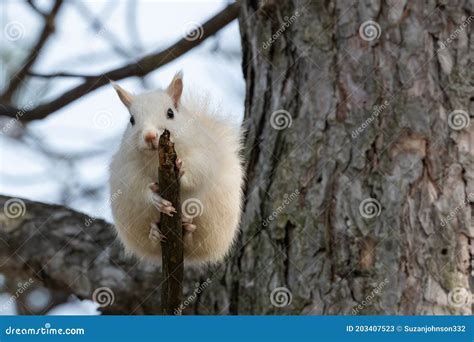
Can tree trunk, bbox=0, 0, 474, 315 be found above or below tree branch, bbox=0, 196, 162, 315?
above

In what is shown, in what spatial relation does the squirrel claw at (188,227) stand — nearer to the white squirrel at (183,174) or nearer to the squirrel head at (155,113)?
the white squirrel at (183,174)

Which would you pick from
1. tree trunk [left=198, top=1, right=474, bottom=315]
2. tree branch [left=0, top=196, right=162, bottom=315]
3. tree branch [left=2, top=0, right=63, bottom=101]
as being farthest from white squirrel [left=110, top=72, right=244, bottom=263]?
tree branch [left=2, top=0, right=63, bottom=101]

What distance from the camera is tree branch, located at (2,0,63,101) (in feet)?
8.64

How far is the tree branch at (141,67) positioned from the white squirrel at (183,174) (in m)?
0.38

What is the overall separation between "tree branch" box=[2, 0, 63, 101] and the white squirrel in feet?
2.46

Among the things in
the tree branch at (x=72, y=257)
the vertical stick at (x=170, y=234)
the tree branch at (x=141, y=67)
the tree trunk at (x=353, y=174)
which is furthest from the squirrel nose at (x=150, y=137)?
the tree branch at (x=72, y=257)

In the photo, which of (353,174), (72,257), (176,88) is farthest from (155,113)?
(72,257)

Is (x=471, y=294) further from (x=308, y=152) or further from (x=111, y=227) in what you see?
(x=111, y=227)

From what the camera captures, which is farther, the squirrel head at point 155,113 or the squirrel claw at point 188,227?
the squirrel claw at point 188,227

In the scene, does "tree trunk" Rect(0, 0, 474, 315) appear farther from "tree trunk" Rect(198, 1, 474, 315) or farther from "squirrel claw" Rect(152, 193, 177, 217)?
"squirrel claw" Rect(152, 193, 177, 217)

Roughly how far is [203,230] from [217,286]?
52 cm

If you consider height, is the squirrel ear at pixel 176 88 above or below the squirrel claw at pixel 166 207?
above

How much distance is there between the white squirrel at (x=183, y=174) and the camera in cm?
177

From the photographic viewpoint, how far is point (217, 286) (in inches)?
96.9
